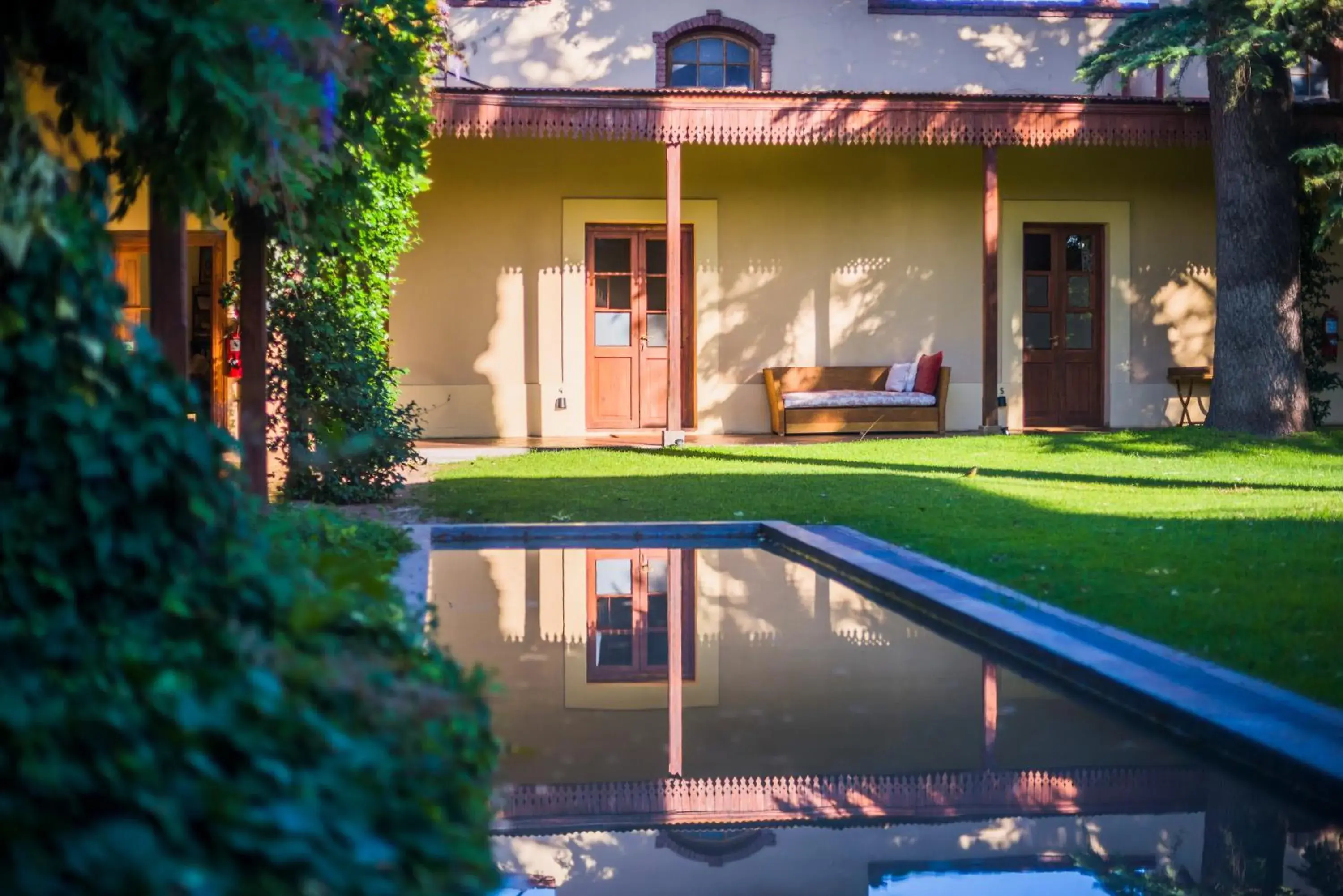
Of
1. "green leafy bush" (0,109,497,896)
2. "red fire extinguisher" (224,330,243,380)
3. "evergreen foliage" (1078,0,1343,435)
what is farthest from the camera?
"evergreen foliage" (1078,0,1343,435)

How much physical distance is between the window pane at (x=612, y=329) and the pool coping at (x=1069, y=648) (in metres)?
7.63

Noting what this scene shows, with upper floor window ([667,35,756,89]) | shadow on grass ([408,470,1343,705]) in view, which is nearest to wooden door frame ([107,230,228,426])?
shadow on grass ([408,470,1343,705])

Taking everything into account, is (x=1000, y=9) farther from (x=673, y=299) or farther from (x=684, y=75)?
(x=673, y=299)

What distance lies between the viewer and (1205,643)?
16.4ft

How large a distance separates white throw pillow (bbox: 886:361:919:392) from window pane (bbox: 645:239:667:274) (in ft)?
8.59

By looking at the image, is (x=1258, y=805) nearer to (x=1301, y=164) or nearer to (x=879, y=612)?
(x=879, y=612)

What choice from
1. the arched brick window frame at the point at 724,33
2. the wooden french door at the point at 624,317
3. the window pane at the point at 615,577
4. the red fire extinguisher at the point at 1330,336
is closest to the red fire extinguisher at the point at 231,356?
the wooden french door at the point at 624,317

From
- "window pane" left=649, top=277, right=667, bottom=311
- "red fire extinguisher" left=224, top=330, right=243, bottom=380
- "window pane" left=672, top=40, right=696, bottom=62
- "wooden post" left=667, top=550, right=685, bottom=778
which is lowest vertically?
"wooden post" left=667, top=550, right=685, bottom=778

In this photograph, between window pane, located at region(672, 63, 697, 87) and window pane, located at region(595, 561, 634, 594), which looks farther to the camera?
window pane, located at region(672, 63, 697, 87)

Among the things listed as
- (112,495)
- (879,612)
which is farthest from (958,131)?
(112,495)

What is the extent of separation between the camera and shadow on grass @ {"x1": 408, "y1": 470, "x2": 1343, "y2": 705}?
16.9 feet

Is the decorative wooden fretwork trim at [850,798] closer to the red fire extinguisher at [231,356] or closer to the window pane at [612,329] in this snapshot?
the red fire extinguisher at [231,356]

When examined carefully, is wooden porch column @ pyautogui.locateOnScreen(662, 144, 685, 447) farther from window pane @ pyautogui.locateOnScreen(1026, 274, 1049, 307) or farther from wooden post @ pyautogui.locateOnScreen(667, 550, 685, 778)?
wooden post @ pyautogui.locateOnScreen(667, 550, 685, 778)

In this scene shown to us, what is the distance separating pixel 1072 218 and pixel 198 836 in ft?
51.8
